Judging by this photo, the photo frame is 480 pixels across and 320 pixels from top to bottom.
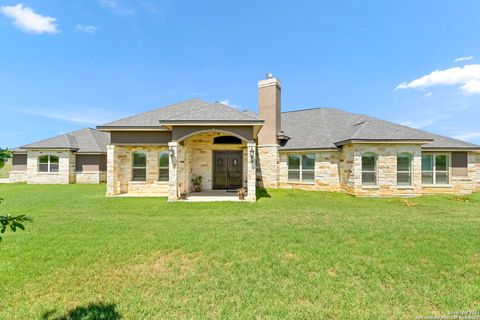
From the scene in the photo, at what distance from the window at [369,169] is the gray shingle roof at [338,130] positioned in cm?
117

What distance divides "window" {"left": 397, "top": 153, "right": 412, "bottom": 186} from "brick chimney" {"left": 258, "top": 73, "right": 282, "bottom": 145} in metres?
7.84

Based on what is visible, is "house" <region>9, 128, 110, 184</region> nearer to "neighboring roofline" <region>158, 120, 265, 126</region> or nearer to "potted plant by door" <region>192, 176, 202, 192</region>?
"potted plant by door" <region>192, 176, 202, 192</region>

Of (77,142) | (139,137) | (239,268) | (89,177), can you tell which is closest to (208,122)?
(139,137)

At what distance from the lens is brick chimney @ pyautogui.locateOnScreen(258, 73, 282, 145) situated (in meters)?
18.1

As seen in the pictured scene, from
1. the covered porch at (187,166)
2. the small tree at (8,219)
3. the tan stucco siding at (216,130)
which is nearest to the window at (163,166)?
the covered porch at (187,166)

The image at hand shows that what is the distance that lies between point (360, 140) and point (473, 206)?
5665mm

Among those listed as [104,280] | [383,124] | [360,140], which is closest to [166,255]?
[104,280]

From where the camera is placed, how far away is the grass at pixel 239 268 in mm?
3400

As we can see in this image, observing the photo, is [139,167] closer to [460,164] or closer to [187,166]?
[187,166]

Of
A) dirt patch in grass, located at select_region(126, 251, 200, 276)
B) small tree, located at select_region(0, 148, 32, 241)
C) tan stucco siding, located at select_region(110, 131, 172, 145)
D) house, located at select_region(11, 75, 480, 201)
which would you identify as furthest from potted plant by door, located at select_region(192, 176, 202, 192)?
small tree, located at select_region(0, 148, 32, 241)

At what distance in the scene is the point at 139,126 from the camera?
44.5ft

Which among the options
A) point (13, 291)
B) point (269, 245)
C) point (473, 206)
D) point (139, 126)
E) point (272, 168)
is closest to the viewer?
point (13, 291)

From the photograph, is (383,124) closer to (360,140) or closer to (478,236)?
(360,140)

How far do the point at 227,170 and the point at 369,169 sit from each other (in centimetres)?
883
